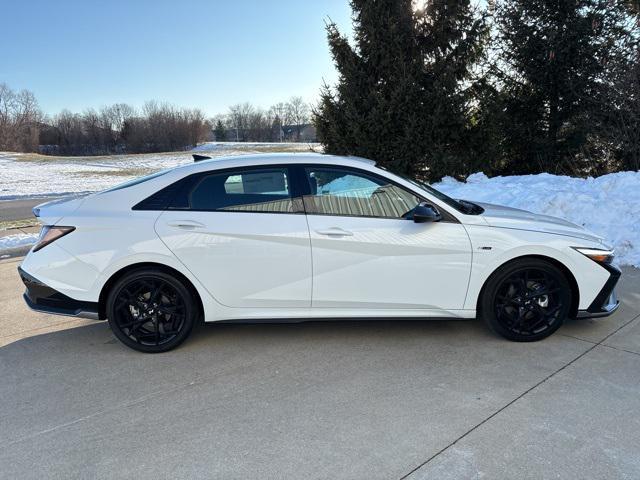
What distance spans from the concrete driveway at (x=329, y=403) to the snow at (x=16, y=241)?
4.34 meters

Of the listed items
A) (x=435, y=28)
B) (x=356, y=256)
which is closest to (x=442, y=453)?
(x=356, y=256)

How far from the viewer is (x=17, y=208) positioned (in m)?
14.7

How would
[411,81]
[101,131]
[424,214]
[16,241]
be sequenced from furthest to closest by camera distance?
1. [101,131]
2. [411,81]
3. [16,241]
4. [424,214]

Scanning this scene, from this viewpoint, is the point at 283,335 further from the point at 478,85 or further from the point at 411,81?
the point at 478,85

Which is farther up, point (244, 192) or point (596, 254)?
point (244, 192)

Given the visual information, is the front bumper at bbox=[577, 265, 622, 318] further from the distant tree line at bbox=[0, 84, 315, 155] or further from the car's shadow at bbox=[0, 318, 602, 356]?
the distant tree line at bbox=[0, 84, 315, 155]

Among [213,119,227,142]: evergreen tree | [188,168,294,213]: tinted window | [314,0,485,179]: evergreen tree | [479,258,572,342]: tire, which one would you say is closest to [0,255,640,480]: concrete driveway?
[479,258,572,342]: tire

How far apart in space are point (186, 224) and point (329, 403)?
1.77 meters

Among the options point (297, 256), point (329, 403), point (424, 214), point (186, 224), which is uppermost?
point (424, 214)

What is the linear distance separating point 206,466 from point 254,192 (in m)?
2.07

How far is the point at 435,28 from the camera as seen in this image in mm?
11172

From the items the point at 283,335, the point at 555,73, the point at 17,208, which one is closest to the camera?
the point at 283,335

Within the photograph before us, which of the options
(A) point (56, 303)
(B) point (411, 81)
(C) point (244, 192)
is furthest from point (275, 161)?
(B) point (411, 81)

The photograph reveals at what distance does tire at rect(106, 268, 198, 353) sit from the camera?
3717 mm
